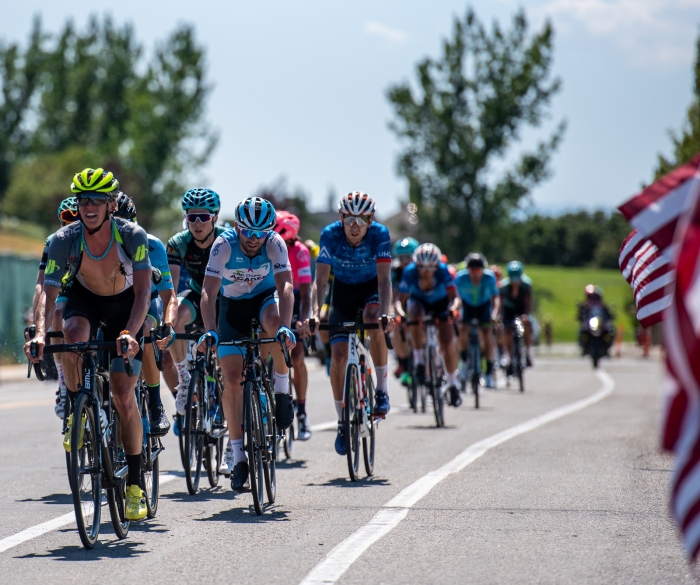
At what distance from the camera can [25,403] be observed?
18516 mm

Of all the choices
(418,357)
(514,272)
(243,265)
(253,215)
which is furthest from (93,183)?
(514,272)

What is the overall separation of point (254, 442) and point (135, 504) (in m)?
0.97

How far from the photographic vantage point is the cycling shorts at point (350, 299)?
1088 cm

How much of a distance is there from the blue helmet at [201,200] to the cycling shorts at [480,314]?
32.9 ft

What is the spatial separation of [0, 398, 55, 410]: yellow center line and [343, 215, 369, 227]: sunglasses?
8.78 meters

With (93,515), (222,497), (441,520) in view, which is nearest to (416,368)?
(222,497)

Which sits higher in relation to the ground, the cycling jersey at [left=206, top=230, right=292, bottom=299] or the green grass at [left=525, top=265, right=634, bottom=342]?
the green grass at [left=525, top=265, right=634, bottom=342]

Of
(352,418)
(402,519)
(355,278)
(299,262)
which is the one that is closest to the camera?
(402,519)

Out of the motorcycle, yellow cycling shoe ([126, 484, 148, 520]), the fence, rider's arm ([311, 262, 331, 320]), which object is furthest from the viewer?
the motorcycle

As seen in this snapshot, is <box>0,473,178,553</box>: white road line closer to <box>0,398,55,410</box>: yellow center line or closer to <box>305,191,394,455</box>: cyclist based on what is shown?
<box>305,191,394,455</box>: cyclist

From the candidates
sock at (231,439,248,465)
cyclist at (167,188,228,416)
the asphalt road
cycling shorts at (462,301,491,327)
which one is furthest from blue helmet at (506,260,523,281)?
sock at (231,439,248,465)

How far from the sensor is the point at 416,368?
14.9 meters

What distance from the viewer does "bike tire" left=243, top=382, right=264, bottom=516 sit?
8008mm

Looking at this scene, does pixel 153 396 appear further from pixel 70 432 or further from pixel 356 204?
pixel 356 204
